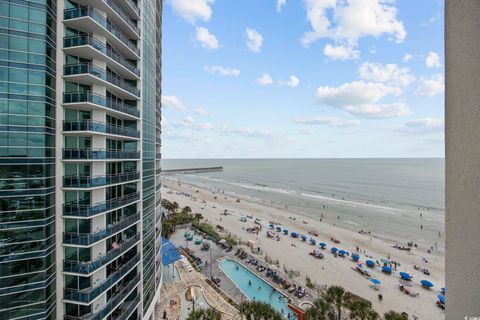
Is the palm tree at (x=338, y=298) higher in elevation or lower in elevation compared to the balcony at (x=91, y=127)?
lower

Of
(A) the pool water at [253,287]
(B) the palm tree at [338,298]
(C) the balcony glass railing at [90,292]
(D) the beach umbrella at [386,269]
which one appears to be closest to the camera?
(C) the balcony glass railing at [90,292]

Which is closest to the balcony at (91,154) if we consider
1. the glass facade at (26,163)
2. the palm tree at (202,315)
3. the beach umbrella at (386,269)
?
the glass facade at (26,163)

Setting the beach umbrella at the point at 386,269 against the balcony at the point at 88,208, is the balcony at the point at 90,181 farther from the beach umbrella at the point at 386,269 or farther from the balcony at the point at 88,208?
the beach umbrella at the point at 386,269

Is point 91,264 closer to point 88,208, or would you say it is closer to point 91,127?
point 88,208

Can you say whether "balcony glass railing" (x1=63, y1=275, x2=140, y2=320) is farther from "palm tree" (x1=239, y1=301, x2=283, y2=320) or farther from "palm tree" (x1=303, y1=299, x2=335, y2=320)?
"palm tree" (x1=303, y1=299, x2=335, y2=320)

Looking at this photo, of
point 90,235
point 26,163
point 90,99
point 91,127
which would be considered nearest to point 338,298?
point 90,235

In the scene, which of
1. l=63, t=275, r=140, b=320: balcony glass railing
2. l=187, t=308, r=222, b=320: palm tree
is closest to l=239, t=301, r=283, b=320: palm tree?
l=187, t=308, r=222, b=320: palm tree
